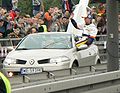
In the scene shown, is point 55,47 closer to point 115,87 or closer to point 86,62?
point 86,62

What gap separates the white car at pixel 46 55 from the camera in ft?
37.7

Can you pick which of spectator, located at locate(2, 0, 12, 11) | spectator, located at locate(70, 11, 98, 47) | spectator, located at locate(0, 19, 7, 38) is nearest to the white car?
spectator, located at locate(70, 11, 98, 47)

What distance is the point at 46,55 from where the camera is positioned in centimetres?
1165

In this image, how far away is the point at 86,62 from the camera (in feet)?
44.1

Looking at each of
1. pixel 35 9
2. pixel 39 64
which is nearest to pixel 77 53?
pixel 39 64

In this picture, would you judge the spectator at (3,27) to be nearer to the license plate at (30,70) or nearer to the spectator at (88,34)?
the spectator at (88,34)

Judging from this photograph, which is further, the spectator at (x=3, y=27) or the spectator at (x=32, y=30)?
the spectator at (x=32, y=30)

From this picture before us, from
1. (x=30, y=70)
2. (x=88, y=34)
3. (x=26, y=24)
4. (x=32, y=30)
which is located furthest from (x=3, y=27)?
(x=30, y=70)

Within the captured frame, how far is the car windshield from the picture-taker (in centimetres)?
1263

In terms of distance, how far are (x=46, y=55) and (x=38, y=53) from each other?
0.89 feet

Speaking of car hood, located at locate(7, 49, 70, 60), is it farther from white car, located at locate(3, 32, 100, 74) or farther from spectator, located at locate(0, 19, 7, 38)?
spectator, located at locate(0, 19, 7, 38)

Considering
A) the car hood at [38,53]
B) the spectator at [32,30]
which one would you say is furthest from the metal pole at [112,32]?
the spectator at [32,30]

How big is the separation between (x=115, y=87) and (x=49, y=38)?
5.56 metres

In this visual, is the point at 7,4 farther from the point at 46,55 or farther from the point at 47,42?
the point at 46,55
